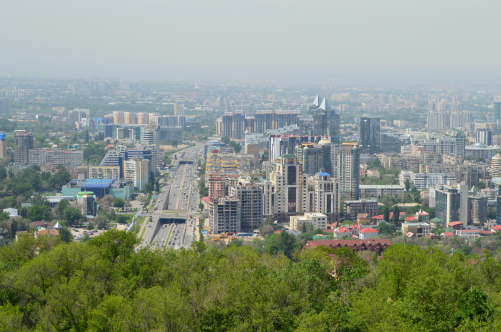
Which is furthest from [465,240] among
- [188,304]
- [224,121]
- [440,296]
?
[224,121]

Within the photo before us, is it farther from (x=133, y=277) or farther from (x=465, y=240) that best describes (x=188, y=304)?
(x=465, y=240)

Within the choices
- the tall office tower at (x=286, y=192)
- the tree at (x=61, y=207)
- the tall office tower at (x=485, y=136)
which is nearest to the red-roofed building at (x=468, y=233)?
the tall office tower at (x=286, y=192)

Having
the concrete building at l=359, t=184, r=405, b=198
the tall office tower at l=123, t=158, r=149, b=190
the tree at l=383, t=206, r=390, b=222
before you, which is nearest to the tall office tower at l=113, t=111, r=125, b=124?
the tall office tower at l=123, t=158, r=149, b=190

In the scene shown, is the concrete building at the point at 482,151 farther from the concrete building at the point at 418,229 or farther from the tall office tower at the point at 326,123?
the concrete building at the point at 418,229

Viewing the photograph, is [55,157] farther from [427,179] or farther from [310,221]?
[427,179]

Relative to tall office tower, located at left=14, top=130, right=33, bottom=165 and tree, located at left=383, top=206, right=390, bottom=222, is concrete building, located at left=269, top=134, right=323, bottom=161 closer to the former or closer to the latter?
tree, located at left=383, top=206, right=390, bottom=222

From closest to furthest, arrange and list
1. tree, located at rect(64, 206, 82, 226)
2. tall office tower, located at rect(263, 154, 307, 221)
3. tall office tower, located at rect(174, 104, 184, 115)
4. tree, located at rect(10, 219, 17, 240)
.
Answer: tree, located at rect(10, 219, 17, 240) < tree, located at rect(64, 206, 82, 226) < tall office tower, located at rect(263, 154, 307, 221) < tall office tower, located at rect(174, 104, 184, 115)

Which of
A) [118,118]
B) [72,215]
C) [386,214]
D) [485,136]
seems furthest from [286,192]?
[118,118]
